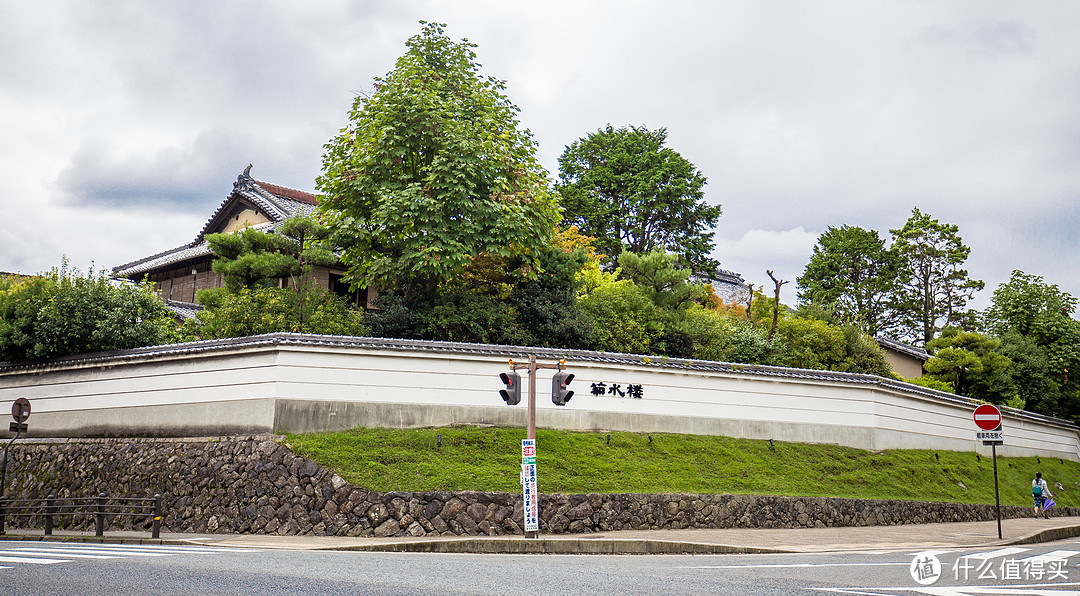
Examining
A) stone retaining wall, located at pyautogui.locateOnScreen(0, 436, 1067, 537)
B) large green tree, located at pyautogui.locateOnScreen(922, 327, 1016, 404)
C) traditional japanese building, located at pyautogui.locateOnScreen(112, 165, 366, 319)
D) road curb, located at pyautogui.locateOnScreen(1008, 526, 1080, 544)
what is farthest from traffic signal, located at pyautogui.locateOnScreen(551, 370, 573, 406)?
large green tree, located at pyautogui.locateOnScreen(922, 327, 1016, 404)

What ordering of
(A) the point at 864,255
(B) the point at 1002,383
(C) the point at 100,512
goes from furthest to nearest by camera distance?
(A) the point at 864,255 < (B) the point at 1002,383 < (C) the point at 100,512

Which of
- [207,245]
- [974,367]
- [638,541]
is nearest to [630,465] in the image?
[638,541]

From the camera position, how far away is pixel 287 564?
32.5ft

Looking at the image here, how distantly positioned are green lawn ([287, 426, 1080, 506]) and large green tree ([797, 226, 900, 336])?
19.8 meters

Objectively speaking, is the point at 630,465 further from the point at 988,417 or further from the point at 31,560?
the point at 31,560

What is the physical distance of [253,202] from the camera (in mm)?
35875

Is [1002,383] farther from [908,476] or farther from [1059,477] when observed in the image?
[908,476]

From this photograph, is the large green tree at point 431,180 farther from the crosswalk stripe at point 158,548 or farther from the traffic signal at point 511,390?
the crosswalk stripe at point 158,548

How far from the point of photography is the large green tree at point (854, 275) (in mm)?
43094

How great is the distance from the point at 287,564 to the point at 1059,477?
30309 mm

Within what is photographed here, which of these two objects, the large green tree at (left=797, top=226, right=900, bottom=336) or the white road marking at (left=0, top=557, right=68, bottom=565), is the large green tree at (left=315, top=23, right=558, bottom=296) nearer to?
the white road marking at (left=0, top=557, right=68, bottom=565)

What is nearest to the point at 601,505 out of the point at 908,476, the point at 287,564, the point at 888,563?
the point at 888,563

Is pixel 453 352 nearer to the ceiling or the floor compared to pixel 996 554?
nearer to the ceiling

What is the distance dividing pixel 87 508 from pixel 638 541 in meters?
13.5
